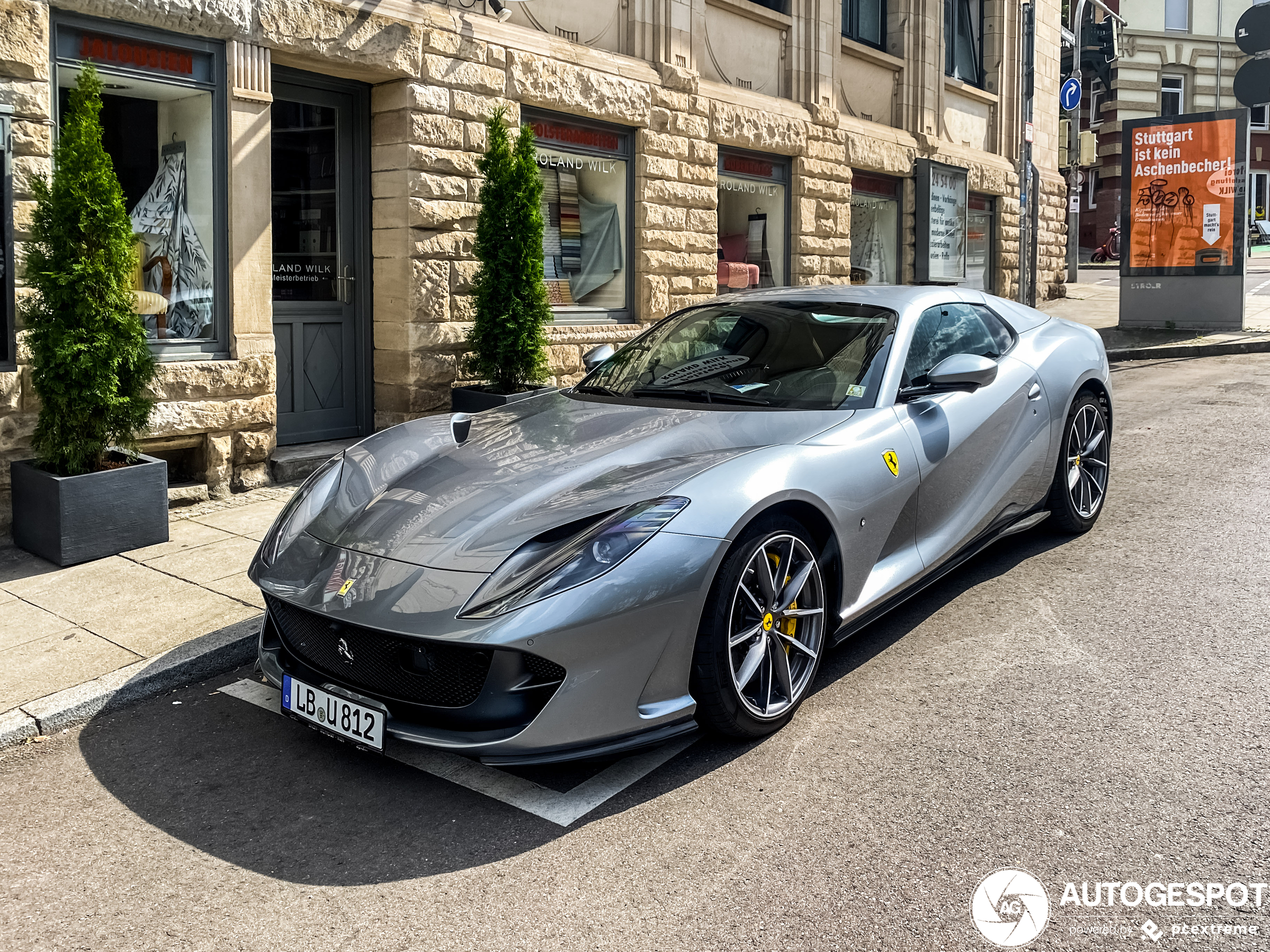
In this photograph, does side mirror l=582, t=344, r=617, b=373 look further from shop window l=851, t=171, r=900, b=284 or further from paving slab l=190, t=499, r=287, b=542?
shop window l=851, t=171, r=900, b=284


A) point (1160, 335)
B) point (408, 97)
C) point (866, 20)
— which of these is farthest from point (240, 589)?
point (1160, 335)

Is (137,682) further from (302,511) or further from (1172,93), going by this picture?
(1172,93)

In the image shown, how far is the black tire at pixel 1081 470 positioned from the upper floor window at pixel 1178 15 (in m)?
46.5

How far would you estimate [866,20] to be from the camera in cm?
1596

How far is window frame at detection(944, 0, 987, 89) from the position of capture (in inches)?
708

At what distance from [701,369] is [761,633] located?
1598 millimetres

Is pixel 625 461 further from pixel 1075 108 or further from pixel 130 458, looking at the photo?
pixel 1075 108

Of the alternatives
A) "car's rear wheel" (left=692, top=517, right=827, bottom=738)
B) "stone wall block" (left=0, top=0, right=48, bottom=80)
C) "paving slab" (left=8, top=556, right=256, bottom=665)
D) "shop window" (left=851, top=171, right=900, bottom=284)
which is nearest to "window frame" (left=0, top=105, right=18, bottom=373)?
"stone wall block" (left=0, top=0, right=48, bottom=80)

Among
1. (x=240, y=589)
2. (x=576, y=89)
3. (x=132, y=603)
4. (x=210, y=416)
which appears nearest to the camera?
(x=132, y=603)

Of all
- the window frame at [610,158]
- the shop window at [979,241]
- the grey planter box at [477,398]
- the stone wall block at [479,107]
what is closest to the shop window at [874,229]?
the shop window at [979,241]

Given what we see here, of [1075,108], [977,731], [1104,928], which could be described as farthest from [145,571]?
[1075,108]

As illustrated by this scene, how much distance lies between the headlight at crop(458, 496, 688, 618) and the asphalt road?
66 centimetres

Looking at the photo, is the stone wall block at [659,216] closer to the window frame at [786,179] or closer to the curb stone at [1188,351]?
the window frame at [786,179]

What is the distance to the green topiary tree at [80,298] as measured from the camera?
6.03m
